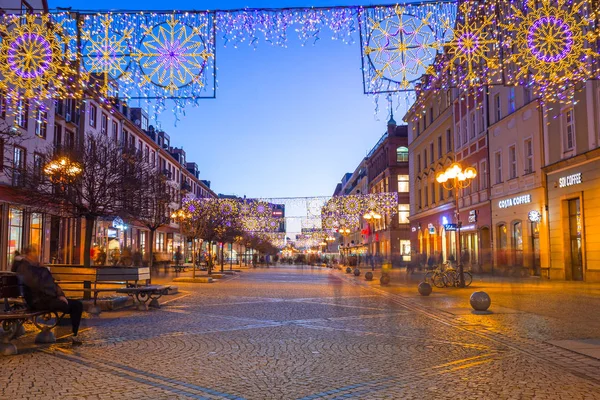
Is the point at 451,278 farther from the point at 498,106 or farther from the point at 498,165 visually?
the point at 498,106

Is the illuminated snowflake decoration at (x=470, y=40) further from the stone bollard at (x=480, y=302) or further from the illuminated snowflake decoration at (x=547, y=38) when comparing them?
the stone bollard at (x=480, y=302)

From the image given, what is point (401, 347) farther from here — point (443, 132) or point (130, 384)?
point (443, 132)

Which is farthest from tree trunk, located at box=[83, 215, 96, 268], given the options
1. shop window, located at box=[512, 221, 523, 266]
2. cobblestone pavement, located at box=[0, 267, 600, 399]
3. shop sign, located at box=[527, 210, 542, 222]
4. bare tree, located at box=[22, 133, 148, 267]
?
shop window, located at box=[512, 221, 523, 266]

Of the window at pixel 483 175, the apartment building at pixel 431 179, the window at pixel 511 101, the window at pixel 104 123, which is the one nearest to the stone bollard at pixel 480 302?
the window at pixel 511 101

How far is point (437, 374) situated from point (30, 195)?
17228mm

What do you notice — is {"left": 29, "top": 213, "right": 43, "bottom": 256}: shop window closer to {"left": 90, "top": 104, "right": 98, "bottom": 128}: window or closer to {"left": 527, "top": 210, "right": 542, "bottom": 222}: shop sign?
{"left": 90, "top": 104, "right": 98, "bottom": 128}: window

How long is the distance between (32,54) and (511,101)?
1080 inches

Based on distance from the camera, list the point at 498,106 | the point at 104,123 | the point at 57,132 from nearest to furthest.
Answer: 1. the point at 498,106
2. the point at 57,132
3. the point at 104,123

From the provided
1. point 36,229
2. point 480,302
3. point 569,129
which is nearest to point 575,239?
point 569,129

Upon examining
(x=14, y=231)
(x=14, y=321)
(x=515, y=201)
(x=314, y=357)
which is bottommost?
(x=314, y=357)

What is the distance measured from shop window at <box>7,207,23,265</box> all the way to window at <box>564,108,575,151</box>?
92.5 feet

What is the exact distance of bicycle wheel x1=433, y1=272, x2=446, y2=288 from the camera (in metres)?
24.8

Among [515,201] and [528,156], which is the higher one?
[528,156]

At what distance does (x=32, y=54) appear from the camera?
1270 centimetres
